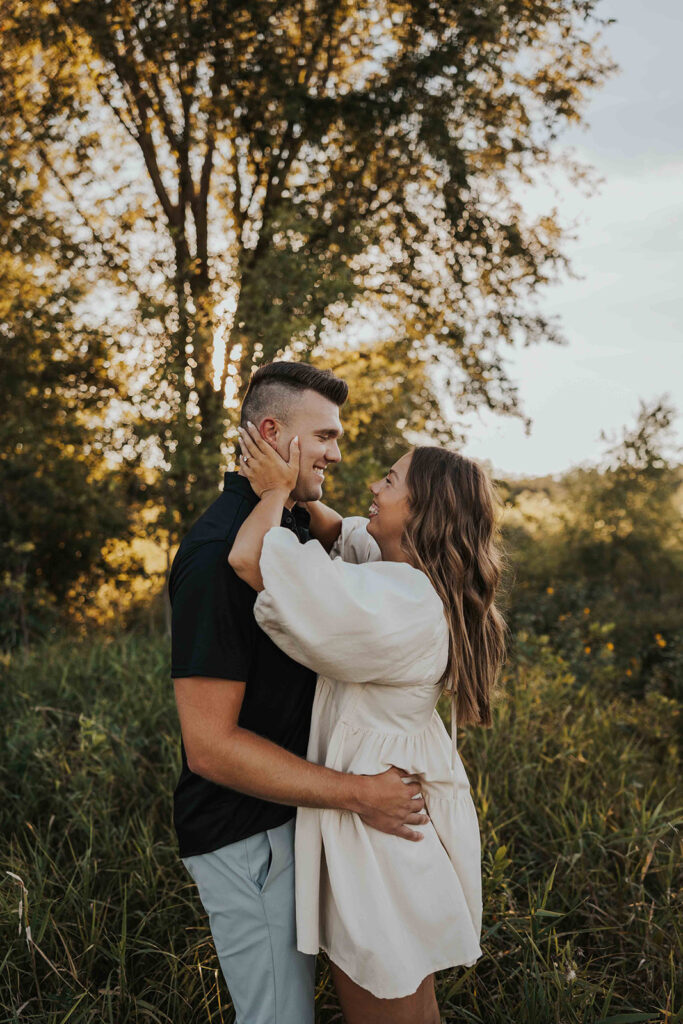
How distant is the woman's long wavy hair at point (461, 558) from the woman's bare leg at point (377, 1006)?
766mm

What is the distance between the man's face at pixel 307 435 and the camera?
8.00ft

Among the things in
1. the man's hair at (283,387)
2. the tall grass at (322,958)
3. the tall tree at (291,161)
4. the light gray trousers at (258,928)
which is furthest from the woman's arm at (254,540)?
the tall tree at (291,161)

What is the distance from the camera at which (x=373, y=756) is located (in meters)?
2.13

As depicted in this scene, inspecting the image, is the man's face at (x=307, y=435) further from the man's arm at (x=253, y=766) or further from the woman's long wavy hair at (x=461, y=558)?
the man's arm at (x=253, y=766)

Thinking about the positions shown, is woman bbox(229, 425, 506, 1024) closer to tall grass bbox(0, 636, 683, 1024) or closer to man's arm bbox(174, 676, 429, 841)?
man's arm bbox(174, 676, 429, 841)

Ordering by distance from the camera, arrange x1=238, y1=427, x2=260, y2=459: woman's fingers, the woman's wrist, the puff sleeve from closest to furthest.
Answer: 1. the puff sleeve
2. the woman's wrist
3. x1=238, y1=427, x2=260, y2=459: woman's fingers

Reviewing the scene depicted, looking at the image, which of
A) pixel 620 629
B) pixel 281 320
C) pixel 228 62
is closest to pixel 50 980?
pixel 281 320

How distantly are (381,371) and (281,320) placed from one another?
313 centimetres

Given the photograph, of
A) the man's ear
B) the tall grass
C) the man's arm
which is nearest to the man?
the man's arm

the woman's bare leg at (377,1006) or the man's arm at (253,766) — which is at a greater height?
the man's arm at (253,766)

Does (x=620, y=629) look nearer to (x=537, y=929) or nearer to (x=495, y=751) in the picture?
(x=495, y=751)

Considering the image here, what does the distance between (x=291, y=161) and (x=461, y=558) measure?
7.81 metres

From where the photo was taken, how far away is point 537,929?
10.4 ft

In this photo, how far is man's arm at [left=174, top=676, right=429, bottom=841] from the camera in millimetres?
1990
